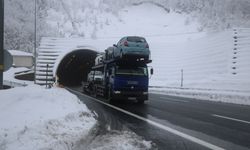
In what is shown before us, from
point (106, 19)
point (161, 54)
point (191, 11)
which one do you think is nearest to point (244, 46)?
point (161, 54)

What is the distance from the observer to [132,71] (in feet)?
67.7

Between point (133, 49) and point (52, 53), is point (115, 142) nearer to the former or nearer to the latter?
point (133, 49)

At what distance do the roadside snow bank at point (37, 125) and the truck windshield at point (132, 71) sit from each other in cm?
791

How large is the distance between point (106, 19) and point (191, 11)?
25399 mm

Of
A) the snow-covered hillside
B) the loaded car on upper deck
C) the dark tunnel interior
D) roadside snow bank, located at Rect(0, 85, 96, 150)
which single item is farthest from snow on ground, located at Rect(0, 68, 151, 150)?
the dark tunnel interior

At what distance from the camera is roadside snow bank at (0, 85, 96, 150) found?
6.95m

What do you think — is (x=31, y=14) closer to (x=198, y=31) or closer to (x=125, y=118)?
Result: (x=198, y=31)

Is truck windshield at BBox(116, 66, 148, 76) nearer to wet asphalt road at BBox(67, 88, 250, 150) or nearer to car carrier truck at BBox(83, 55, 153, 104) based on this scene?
car carrier truck at BBox(83, 55, 153, 104)

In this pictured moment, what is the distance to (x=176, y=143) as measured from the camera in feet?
27.6

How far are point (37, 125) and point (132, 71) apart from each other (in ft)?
41.6

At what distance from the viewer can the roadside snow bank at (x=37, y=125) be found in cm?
695

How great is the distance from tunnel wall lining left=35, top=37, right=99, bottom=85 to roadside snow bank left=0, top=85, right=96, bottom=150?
3864 cm

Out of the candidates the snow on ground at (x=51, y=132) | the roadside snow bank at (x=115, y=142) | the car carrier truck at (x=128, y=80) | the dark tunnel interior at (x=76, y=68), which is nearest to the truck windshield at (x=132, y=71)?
the car carrier truck at (x=128, y=80)

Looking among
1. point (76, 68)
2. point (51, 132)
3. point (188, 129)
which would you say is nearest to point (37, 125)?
point (51, 132)
